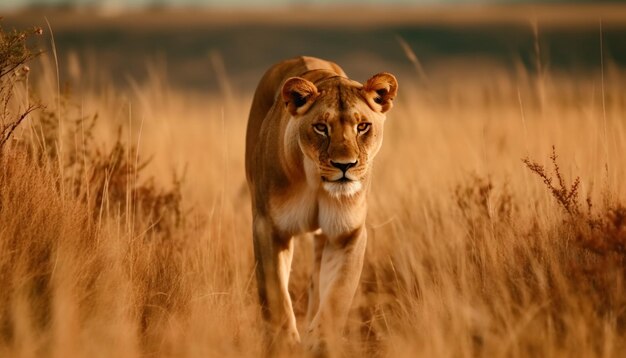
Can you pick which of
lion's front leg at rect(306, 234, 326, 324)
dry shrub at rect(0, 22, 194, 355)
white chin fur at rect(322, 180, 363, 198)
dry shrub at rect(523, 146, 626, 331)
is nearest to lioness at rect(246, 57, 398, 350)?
white chin fur at rect(322, 180, 363, 198)

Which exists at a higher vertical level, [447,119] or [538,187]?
[447,119]

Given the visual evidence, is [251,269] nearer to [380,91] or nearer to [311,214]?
[311,214]

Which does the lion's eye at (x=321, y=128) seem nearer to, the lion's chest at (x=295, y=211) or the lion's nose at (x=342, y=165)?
the lion's nose at (x=342, y=165)

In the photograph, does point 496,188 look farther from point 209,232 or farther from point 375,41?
point 375,41

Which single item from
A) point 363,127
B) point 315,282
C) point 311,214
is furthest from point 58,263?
point 315,282

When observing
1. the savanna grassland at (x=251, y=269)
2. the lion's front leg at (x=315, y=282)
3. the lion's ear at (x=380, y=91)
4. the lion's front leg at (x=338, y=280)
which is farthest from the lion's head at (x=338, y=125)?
the lion's front leg at (x=315, y=282)

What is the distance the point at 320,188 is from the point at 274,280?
608 mm

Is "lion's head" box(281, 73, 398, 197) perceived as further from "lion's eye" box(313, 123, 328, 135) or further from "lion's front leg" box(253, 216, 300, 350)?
"lion's front leg" box(253, 216, 300, 350)

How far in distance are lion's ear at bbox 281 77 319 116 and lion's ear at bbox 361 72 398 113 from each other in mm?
284

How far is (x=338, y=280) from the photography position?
205 inches

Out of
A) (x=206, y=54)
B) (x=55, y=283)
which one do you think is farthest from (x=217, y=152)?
(x=206, y=54)

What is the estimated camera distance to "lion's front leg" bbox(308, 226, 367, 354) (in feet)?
16.6

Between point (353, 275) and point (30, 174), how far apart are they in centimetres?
183

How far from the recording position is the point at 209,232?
6.11 m
